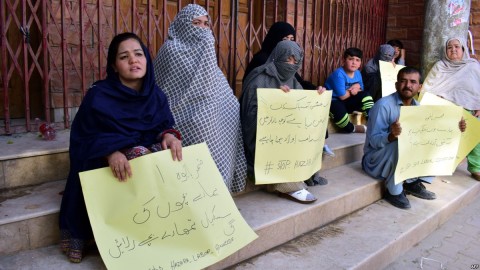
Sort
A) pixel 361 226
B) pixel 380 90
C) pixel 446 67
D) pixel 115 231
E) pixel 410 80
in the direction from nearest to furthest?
pixel 115 231
pixel 361 226
pixel 410 80
pixel 446 67
pixel 380 90

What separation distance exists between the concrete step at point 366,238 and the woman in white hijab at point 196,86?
0.62 metres

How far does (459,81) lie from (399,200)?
1.89m

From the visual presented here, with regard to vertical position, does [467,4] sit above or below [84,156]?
above

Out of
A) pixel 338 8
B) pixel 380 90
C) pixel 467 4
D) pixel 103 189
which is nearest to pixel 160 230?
pixel 103 189

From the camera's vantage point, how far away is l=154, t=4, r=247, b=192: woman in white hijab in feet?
8.29

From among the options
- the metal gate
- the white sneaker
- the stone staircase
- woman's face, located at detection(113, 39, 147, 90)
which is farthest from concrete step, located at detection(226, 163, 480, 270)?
the metal gate

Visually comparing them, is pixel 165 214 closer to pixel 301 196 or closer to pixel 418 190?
pixel 301 196

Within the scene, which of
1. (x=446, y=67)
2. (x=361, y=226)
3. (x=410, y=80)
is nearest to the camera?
(x=361, y=226)

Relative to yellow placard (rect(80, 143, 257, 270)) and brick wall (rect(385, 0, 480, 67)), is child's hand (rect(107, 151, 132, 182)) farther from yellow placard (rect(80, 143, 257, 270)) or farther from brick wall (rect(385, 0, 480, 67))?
brick wall (rect(385, 0, 480, 67))

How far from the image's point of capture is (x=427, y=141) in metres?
3.48

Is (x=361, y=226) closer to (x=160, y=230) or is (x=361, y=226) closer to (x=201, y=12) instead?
(x=160, y=230)

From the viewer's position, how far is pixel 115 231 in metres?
1.82

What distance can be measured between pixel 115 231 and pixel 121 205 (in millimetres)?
115

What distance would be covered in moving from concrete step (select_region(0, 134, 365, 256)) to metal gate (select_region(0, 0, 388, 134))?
71 centimetres
